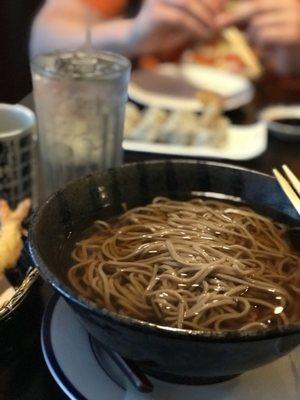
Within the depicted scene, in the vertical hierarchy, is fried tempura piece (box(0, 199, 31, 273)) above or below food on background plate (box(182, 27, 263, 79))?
above

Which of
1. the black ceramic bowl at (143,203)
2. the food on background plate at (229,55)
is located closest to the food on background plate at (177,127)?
the black ceramic bowl at (143,203)

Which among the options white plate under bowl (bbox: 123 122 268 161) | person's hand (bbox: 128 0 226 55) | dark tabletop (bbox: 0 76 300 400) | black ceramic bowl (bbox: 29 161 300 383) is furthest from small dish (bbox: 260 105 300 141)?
black ceramic bowl (bbox: 29 161 300 383)

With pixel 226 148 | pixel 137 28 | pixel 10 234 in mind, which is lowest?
pixel 226 148

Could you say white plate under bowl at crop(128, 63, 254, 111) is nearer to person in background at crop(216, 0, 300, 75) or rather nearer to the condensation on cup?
person in background at crop(216, 0, 300, 75)

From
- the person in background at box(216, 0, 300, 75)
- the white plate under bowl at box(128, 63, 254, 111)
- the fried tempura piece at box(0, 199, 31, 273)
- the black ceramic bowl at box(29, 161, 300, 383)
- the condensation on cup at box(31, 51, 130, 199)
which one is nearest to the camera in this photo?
the black ceramic bowl at box(29, 161, 300, 383)

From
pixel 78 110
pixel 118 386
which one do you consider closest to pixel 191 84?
pixel 78 110

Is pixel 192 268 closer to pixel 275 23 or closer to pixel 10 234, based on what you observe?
pixel 10 234
